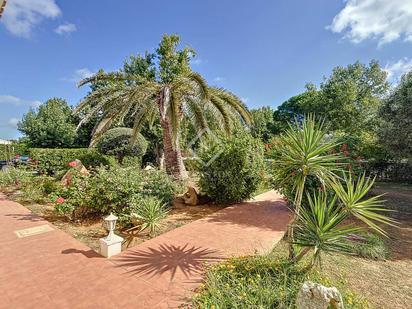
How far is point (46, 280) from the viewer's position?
3715 mm

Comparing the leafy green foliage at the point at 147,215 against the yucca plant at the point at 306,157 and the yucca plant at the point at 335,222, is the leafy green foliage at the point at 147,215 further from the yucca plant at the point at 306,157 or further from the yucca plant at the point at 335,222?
the yucca plant at the point at 335,222

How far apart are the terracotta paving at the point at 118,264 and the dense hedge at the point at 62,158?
28.5ft

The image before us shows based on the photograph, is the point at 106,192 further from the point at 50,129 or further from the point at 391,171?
the point at 50,129

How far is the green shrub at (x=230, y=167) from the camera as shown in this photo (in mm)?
8445

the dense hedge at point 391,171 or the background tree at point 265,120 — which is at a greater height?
the background tree at point 265,120

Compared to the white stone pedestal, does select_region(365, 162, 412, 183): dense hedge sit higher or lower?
higher

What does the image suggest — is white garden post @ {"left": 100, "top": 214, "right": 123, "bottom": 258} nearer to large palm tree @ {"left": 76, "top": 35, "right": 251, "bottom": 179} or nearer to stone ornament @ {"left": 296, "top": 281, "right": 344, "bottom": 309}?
stone ornament @ {"left": 296, "top": 281, "right": 344, "bottom": 309}

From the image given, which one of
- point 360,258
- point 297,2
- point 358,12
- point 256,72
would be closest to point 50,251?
point 360,258

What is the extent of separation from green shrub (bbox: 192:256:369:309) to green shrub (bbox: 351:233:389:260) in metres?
1.97

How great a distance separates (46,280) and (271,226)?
17.9 ft

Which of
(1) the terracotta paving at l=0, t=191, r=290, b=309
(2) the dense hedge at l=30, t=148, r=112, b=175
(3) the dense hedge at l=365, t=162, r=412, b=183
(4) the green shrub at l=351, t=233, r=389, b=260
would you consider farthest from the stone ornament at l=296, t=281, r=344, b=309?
(3) the dense hedge at l=365, t=162, r=412, b=183

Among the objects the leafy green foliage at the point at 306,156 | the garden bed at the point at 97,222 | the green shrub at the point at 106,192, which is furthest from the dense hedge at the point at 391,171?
the green shrub at the point at 106,192

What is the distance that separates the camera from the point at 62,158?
15.6 metres

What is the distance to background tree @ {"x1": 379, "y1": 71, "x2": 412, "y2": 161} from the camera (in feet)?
30.7
